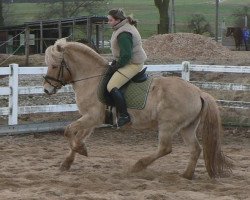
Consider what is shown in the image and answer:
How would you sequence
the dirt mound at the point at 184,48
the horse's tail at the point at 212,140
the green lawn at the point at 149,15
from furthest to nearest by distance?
the green lawn at the point at 149,15
the dirt mound at the point at 184,48
the horse's tail at the point at 212,140

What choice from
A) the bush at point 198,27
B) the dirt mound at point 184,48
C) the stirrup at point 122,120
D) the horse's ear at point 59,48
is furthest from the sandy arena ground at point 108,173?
the bush at point 198,27

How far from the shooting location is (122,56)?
25.4 ft

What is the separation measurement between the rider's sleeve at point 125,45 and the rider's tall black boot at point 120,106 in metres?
0.43

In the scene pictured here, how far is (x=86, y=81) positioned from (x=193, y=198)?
253 centimetres

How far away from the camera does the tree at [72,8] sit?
47688mm

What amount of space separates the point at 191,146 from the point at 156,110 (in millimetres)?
684

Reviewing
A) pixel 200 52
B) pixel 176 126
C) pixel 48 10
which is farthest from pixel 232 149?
pixel 48 10

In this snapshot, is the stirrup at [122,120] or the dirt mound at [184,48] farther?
the dirt mound at [184,48]

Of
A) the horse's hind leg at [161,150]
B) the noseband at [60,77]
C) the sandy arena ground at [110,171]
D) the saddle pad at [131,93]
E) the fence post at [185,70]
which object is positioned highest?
the noseband at [60,77]

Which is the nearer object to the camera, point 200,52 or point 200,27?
point 200,52

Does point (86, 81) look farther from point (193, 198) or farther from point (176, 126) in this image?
point (193, 198)

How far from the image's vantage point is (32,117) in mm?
12562

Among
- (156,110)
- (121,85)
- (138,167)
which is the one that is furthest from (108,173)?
(121,85)

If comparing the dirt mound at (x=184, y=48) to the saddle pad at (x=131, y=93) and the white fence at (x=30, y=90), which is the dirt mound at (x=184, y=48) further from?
the saddle pad at (x=131, y=93)
